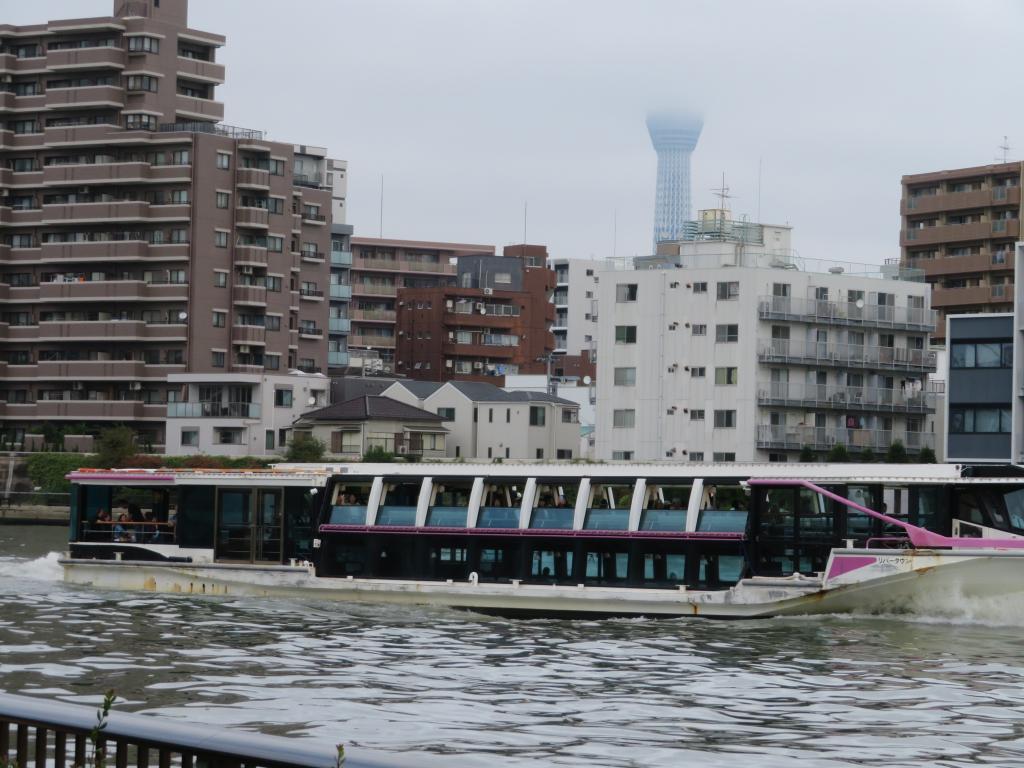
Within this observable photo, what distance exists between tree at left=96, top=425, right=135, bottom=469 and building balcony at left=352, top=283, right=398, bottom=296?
5455 cm

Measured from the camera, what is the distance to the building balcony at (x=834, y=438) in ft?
280

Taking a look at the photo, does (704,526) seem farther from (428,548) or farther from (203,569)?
(203,569)

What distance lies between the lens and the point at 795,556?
112 ft

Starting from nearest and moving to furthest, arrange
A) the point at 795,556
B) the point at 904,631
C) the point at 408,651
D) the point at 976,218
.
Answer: the point at 408,651 → the point at 904,631 → the point at 795,556 → the point at 976,218

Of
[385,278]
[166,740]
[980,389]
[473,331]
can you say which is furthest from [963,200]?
[166,740]

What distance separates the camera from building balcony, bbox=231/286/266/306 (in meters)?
104

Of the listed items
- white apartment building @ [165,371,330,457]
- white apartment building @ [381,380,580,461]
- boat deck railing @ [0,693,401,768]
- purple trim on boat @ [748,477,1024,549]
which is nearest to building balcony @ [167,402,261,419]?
white apartment building @ [165,371,330,457]

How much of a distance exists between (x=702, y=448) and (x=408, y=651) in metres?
59.8

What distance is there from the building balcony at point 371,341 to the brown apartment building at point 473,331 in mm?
10469

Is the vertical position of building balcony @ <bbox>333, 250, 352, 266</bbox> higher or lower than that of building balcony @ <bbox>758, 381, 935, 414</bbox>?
higher

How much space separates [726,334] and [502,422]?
22.3 metres

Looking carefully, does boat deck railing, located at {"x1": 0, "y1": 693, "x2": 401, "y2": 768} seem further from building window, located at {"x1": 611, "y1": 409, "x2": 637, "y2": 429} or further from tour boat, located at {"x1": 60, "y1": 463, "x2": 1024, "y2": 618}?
building window, located at {"x1": 611, "y1": 409, "x2": 637, "y2": 429}

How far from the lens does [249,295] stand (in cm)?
10419

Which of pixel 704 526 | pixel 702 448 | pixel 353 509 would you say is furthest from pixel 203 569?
pixel 702 448
